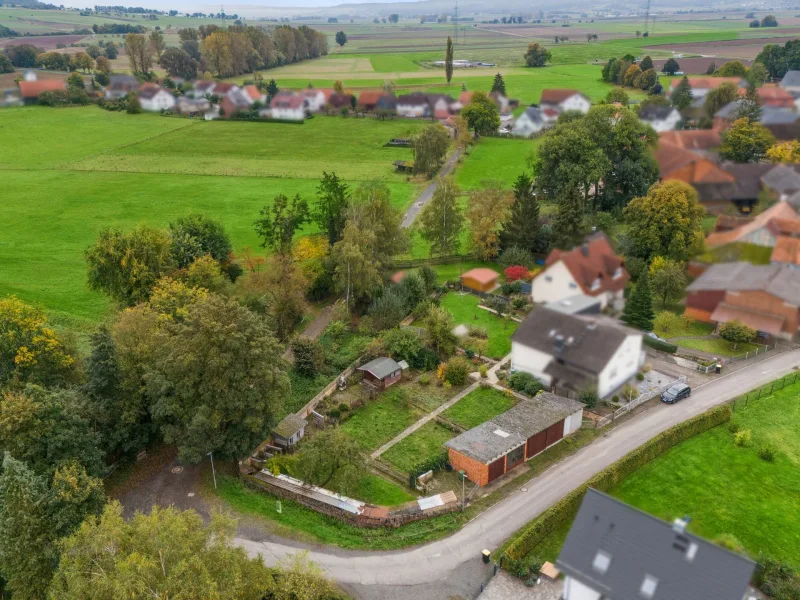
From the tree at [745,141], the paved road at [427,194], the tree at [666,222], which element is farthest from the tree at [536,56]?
the tree at [666,222]

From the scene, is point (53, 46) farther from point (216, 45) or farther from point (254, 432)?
point (254, 432)

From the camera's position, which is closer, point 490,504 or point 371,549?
point 371,549

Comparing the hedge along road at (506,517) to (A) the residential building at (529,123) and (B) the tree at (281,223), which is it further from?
(A) the residential building at (529,123)

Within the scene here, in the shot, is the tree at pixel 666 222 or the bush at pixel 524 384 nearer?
the bush at pixel 524 384

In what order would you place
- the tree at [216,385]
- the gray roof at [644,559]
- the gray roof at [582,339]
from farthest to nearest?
the tree at [216,385] → the gray roof at [582,339] → the gray roof at [644,559]

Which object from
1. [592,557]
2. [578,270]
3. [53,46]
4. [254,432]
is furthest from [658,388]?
[53,46]

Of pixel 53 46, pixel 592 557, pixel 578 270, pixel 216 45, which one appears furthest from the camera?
pixel 53 46

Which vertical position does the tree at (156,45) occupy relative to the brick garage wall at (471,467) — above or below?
above
